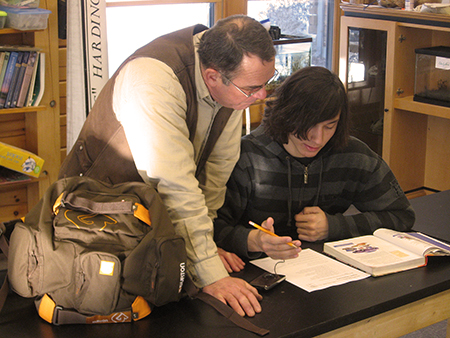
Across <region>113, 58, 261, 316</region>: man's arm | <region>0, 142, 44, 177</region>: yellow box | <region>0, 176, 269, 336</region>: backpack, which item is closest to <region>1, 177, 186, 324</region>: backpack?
<region>0, 176, 269, 336</region>: backpack

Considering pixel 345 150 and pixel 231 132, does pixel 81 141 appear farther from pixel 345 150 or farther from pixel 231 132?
pixel 345 150

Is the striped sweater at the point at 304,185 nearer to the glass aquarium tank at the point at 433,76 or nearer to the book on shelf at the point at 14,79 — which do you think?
the book on shelf at the point at 14,79

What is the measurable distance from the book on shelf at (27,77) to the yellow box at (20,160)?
9.0 inches

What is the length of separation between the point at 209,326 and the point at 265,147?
0.79m

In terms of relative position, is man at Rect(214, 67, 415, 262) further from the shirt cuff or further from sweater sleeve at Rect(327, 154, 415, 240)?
the shirt cuff

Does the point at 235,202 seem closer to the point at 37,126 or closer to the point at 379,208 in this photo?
the point at 379,208

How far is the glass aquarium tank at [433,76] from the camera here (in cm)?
329

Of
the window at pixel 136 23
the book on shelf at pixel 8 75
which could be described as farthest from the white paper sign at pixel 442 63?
the book on shelf at pixel 8 75

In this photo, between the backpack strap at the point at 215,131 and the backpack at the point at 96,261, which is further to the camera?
the backpack strap at the point at 215,131

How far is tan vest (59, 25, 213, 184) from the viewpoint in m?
1.46

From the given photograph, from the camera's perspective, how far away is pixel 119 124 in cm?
148

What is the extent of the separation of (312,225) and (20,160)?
Result: 5.47 ft

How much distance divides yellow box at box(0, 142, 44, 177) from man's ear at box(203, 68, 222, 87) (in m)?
1.57

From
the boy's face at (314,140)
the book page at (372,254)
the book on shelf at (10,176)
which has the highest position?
the boy's face at (314,140)
